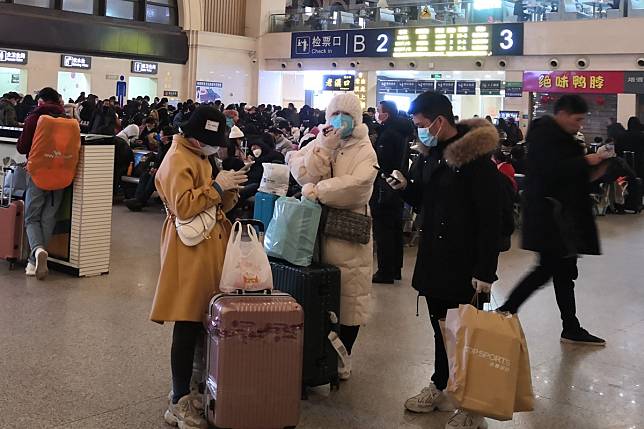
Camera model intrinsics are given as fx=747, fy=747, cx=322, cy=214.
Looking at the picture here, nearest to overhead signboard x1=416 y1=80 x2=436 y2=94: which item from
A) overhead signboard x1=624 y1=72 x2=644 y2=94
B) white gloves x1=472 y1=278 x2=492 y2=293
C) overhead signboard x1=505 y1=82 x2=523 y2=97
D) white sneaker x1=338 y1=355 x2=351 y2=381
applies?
overhead signboard x1=505 y1=82 x2=523 y2=97

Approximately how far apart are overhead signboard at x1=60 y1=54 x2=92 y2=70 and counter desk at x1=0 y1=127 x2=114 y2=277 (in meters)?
14.3

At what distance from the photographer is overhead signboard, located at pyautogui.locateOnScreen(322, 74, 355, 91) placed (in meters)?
21.8

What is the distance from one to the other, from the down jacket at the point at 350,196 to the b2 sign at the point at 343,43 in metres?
17.0

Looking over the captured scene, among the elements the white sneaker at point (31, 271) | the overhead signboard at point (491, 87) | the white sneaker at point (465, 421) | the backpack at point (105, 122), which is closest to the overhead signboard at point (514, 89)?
the overhead signboard at point (491, 87)

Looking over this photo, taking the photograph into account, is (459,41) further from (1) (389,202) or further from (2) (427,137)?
(2) (427,137)

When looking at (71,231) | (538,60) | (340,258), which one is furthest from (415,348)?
(538,60)

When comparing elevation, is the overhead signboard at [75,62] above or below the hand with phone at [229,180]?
above

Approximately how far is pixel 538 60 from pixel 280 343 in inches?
637

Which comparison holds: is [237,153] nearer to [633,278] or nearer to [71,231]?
[71,231]

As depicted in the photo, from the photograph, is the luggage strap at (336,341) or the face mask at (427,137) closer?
the face mask at (427,137)

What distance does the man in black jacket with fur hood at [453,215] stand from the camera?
358cm

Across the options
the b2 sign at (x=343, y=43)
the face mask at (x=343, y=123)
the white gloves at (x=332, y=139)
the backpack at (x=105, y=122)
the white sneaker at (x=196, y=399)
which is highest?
the b2 sign at (x=343, y=43)

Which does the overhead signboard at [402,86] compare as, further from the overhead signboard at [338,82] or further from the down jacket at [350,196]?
the down jacket at [350,196]

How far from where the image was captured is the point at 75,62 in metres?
20.0
